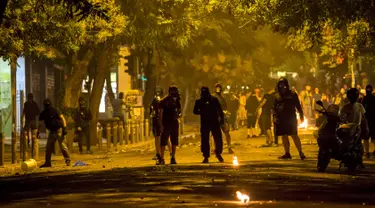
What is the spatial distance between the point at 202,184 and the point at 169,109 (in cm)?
623

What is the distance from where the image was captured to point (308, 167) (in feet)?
62.7

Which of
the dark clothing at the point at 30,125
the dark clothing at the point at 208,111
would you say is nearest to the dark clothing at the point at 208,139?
the dark clothing at the point at 208,111

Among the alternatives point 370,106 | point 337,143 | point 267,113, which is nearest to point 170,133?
point 337,143

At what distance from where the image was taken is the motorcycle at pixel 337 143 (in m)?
17.6

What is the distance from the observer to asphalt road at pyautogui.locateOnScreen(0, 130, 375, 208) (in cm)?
1272

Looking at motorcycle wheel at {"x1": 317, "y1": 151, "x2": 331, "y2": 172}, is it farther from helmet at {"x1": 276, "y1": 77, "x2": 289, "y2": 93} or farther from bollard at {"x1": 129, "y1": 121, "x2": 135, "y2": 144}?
bollard at {"x1": 129, "y1": 121, "x2": 135, "y2": 144}

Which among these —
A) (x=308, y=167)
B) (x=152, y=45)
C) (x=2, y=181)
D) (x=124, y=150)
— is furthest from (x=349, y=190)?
(x=152, y=45)

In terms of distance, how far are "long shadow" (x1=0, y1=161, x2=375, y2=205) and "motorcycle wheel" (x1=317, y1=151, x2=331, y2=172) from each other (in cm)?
21

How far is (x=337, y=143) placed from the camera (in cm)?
1778

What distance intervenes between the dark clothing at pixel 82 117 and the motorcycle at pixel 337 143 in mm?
12840

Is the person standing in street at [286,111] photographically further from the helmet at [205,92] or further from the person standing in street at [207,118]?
the helmet at [205,92]

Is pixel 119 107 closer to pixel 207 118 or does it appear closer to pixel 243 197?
pixel 207 118

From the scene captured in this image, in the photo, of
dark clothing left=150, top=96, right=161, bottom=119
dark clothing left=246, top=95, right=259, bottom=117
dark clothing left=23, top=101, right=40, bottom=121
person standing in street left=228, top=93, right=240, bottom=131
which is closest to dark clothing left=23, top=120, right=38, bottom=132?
dark clothing left=23, top=101, right=40, bottom=121

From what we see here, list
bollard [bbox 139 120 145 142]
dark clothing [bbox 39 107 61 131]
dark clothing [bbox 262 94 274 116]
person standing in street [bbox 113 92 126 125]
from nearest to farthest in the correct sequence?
dark clothing [bbox 39 107 61 131] < dark clothing [bbox 262 94 274 116] < bollard [bbox 139 120 145 142] < person standing in street [bbox 113 92 126 125]
